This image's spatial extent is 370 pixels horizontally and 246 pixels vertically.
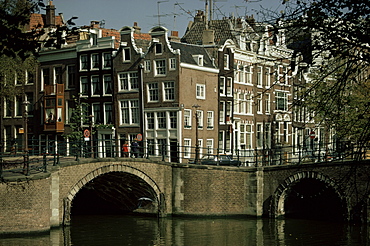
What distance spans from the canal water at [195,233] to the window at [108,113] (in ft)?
50.3

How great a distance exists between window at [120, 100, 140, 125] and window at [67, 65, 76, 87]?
Result: 16.3 feet

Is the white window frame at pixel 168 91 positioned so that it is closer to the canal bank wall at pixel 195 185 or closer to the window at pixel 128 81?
the window at pixel 128 81

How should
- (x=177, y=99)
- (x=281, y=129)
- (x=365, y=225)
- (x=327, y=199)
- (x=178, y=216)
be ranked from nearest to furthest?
(x=365, y=225) < (x=178, y=216) < (x=327, y=199) < (x=177, y=99) < (x=281, y=129)

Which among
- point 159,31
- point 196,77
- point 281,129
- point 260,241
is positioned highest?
point 159,31

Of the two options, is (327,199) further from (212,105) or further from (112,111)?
(112,111)

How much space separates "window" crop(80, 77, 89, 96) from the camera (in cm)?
5065

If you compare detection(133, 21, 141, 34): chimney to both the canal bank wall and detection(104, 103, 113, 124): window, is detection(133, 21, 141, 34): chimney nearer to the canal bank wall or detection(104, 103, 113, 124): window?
detection(104, 103, 113, 124): window

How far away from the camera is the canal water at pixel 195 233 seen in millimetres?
26953

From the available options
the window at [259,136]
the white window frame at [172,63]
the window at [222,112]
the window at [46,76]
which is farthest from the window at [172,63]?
the window at [46,76]

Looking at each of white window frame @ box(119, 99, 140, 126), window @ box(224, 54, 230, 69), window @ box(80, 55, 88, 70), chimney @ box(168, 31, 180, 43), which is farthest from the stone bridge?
chimney @ box(168, 31, 180, 43)

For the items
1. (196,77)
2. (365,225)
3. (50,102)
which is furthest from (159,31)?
(365,225)

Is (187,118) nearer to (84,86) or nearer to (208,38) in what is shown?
(208,38)

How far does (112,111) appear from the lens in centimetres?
4941

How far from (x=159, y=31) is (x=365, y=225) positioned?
21475 millimetres
